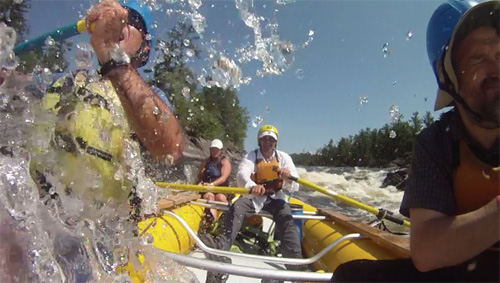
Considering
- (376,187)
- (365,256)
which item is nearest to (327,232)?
(365,256)

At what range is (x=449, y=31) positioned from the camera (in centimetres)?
115

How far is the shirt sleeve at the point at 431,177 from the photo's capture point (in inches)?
38.8

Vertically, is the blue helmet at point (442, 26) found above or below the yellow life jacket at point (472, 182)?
above

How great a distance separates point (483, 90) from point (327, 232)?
323 cm

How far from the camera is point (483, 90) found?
35.6 inches

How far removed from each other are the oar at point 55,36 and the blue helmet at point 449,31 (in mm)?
1412

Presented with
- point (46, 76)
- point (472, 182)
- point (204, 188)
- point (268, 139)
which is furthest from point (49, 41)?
point (268, 139)

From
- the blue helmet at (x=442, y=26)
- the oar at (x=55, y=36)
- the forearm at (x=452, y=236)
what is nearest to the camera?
the forearm at (x=452, y=236)

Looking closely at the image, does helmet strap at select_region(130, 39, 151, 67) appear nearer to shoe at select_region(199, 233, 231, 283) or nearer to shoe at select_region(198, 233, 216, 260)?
shoe at select_region(199, 233, 231, 283)

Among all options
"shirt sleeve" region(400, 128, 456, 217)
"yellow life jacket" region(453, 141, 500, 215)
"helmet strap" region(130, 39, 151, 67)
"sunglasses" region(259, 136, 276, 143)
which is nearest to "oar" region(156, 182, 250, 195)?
"sunglasses" region(259, 136, 276, 143)

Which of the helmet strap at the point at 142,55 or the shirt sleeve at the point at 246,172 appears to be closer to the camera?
the helmet strap at the point at 142,55

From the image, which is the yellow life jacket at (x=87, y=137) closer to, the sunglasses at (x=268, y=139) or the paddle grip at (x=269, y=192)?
the paddle grip at (x=269, y=192)

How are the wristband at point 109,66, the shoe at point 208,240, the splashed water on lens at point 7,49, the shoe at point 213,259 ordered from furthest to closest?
the shoe at point 208,240 → the shoe at point 213,259 → the wristband at point 109,66 → the splashed water on lens at point 7,49

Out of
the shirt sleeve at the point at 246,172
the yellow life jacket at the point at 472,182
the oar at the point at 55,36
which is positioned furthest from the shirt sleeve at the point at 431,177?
the shirt sleeve at the point at 246,172
